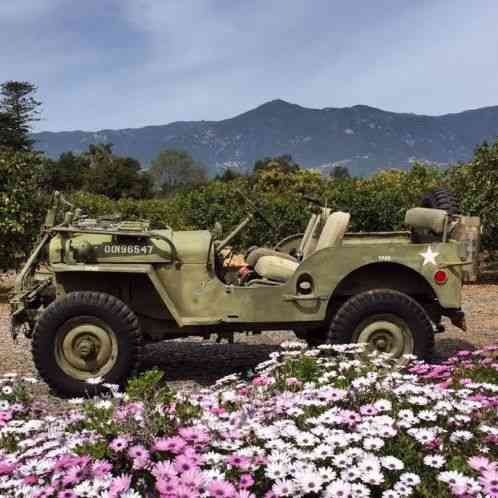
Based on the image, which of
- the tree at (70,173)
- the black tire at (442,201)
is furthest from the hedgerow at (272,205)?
the tree at (70,173)

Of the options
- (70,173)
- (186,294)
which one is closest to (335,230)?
(186,294)

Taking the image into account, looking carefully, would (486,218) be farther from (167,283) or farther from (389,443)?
(389,443)

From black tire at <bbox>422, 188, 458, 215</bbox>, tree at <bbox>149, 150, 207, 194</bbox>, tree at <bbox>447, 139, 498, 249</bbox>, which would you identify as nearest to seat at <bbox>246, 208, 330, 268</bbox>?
black tire at <bbox>422, 188, 458, 215</bbox>

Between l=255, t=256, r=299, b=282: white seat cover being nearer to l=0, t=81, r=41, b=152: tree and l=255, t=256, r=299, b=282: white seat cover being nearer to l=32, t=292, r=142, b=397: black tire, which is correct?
l=32, t=292, r=142, b=397: black tire

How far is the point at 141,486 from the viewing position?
8.12 ft

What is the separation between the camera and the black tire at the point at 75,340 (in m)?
4.97

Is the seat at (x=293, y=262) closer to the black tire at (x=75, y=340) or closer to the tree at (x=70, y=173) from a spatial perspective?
the black tire at (x=75, y=340)

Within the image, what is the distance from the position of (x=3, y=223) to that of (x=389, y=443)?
9.89 m

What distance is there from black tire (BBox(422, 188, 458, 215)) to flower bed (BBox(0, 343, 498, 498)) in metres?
2.72

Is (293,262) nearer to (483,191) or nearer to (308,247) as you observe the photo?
(308,247)

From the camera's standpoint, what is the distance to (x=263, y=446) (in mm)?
2748

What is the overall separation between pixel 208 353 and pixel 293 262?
1875 millimetres

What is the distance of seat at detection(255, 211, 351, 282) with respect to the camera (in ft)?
18.0

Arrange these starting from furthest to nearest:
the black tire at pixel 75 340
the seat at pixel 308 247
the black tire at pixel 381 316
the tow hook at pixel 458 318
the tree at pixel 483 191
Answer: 1. the tree at pixel 483 191
2. the seat at pixel 308 247
3. the tow hook at pixel 458 318
4. the black tire at pixel 381 316
5. the black tire at pixel 75 340
